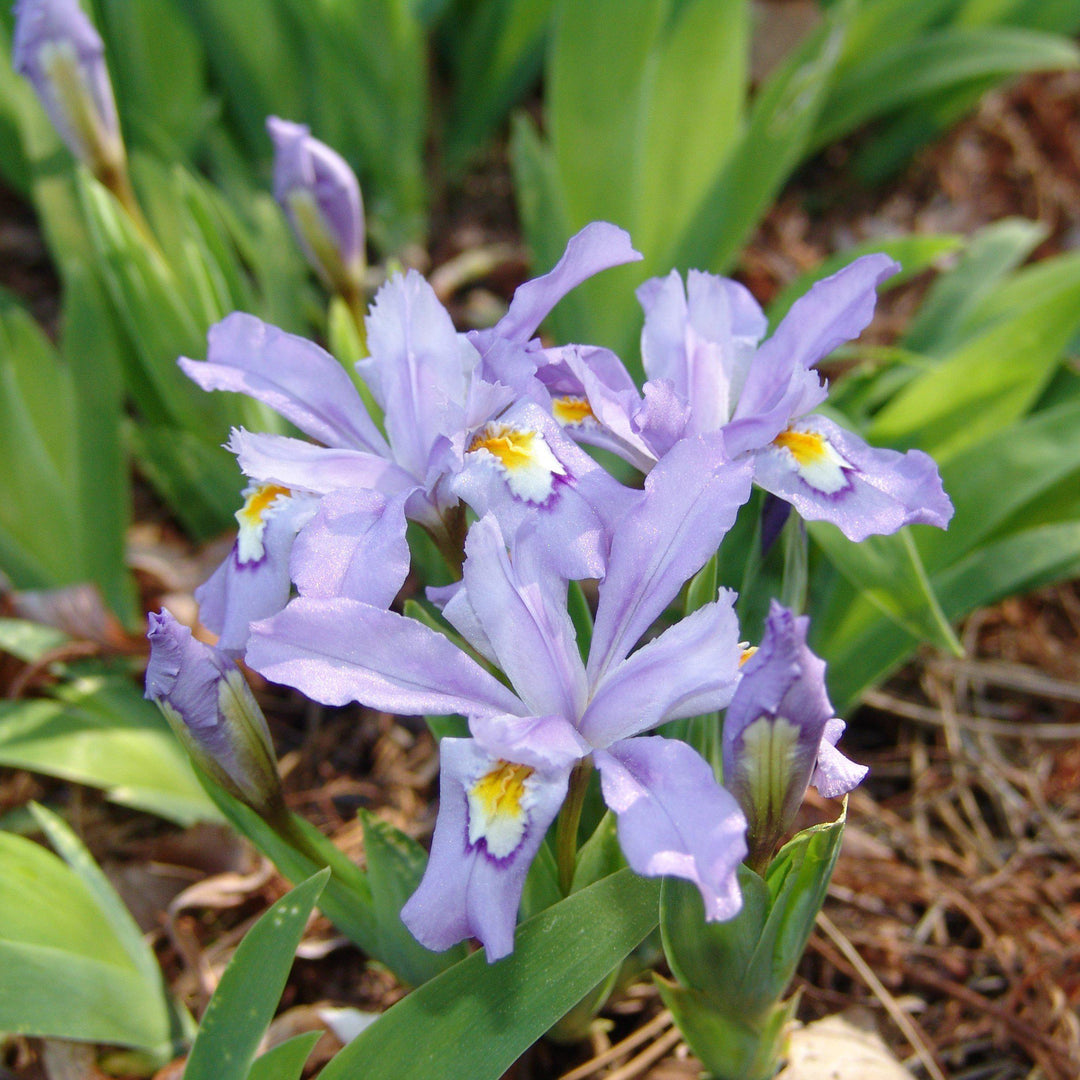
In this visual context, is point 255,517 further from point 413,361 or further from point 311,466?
point 413,361

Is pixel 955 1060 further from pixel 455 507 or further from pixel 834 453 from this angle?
pixel 455 507

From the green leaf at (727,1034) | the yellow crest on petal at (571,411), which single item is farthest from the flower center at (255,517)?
the green leaf at (727,1034)

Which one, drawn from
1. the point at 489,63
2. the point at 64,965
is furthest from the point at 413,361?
the point at 489,63

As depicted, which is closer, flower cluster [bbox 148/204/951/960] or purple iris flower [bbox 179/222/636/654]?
flower cluster [bbox 148/204/951/960]

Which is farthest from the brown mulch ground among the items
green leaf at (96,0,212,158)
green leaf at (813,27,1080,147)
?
green leaf at (813,27,1080,147)

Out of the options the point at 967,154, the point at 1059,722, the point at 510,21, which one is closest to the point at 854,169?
the point at 967,154

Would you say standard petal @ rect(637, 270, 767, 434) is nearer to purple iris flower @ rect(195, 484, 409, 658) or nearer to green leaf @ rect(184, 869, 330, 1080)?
purple iris flower @ rect(195, 484, 409, 658)
